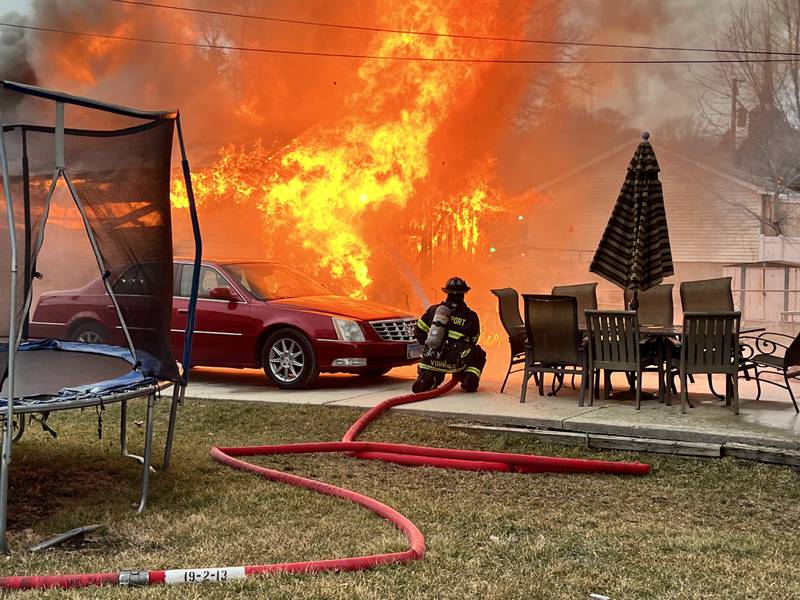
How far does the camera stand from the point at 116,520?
4.92m

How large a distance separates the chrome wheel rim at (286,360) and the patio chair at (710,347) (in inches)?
168

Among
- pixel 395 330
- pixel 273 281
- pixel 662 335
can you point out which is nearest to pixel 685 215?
pixel 395 330

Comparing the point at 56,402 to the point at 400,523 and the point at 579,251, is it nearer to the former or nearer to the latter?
the point at 400,523

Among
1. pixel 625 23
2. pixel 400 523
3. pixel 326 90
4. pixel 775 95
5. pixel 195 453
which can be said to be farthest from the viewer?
pixel 775 95

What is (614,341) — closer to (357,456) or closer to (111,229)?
(357,456)

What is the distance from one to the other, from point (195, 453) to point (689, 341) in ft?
13.8

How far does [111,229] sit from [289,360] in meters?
4.63

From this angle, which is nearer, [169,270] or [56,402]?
[56,402]

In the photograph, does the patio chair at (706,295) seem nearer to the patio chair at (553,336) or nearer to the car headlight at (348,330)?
the patio chair at (553,336)

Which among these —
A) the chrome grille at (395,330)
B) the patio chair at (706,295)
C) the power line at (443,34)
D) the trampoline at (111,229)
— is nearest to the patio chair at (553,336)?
the patio chair at (706,295)

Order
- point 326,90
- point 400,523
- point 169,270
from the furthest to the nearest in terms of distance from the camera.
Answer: point 326,90
point 169,270
point 400,523

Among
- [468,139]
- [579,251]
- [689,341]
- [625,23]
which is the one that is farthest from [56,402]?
[579,251]

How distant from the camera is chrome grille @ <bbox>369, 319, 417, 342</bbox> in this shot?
10.0 metres

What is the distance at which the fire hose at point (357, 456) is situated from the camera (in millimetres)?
3748
